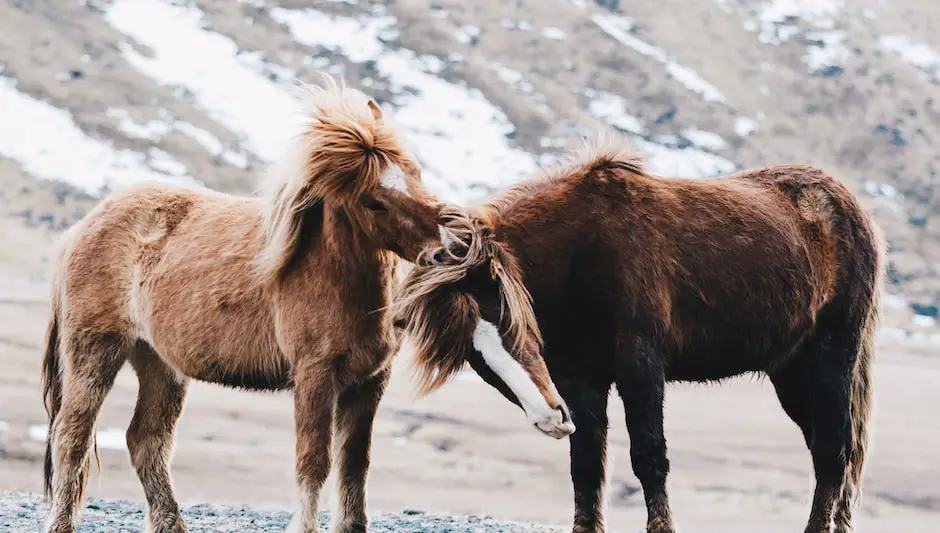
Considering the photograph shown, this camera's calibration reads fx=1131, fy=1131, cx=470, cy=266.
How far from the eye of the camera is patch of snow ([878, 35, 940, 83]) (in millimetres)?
61156

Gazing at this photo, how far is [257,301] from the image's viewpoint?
6.86 m

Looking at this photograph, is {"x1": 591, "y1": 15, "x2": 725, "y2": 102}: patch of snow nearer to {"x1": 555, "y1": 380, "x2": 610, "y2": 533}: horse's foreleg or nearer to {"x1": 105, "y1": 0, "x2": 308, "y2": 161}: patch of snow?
{"x1": 105, "y1": 0, "x2": 308, "y2": 161}: patch of snow

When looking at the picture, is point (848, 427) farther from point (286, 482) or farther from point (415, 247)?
point (286, 482)

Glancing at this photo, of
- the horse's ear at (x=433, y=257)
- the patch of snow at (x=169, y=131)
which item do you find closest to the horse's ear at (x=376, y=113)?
the horse's ear at (x=433, y=257)

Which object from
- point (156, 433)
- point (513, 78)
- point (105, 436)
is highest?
point (156, 433)

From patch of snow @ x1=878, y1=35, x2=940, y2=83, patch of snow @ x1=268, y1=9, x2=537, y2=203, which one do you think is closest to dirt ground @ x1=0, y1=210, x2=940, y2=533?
patch of snow @ x1=268, y1=9, x2=537, y2=203

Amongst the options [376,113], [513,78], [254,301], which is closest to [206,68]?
[513,78]

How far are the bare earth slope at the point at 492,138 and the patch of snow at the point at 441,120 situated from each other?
0.54 ft

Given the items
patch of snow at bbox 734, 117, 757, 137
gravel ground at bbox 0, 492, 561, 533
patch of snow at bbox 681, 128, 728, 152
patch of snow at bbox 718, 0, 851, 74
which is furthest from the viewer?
patch of snow at bbox 718, 0, 851, 74

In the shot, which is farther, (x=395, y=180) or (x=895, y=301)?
(x=895, y=301)

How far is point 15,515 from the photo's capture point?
29.5 feet

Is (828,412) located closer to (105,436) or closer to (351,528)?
(351,528)

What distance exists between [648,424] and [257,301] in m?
2.45

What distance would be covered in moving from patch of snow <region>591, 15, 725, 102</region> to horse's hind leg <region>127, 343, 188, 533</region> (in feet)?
172
